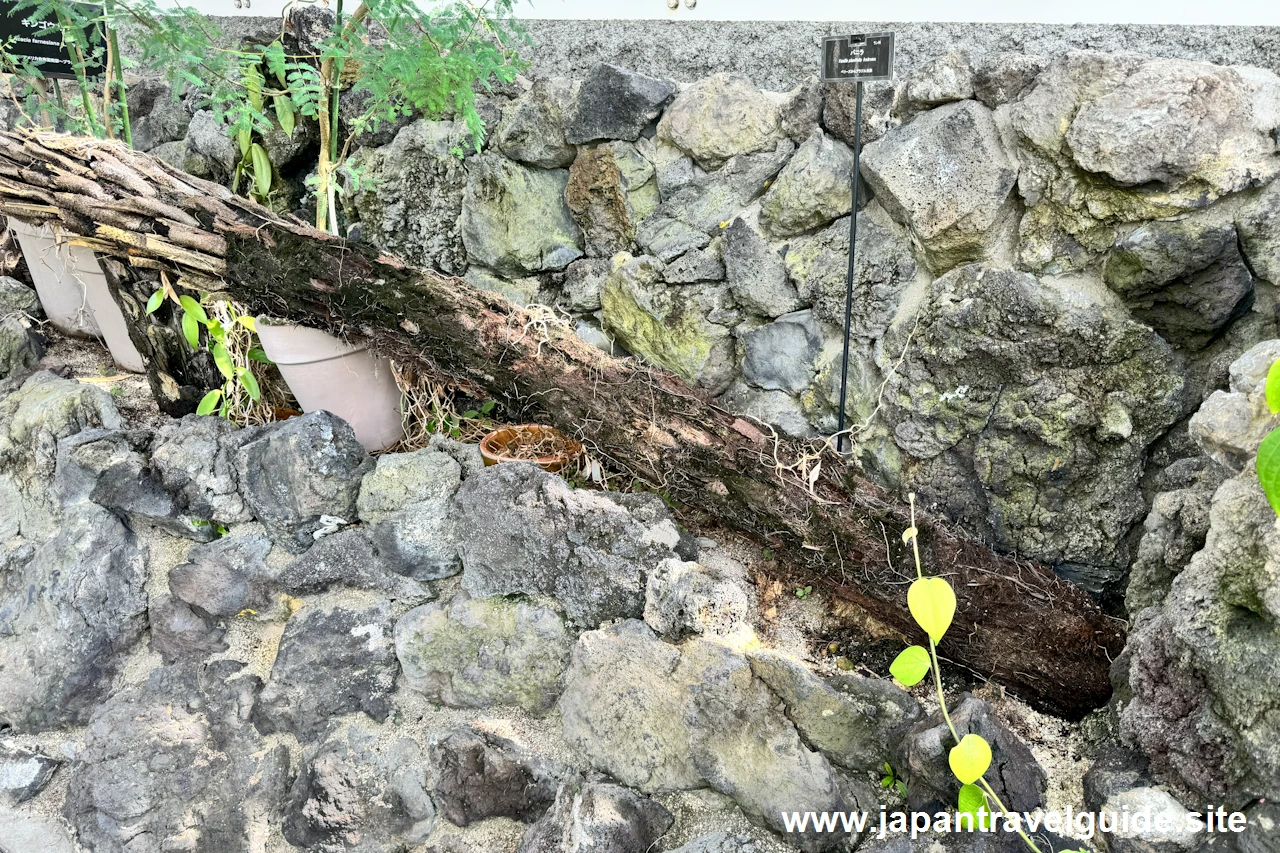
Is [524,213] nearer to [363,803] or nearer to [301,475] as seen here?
[301,475]

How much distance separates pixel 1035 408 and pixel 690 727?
41.1 inches

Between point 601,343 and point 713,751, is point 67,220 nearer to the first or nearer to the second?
point 601,343

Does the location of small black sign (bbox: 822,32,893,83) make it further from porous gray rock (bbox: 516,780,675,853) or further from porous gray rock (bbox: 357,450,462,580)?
porous gray rock (bbox: 516,780,675,853)

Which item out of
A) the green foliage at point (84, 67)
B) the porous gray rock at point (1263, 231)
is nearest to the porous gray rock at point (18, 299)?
the green foliage at point (84, 67)

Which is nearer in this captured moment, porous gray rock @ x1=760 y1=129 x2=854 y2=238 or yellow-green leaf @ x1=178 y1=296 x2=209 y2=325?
porous gray rock @ x1=760 y1=129 x2=854 y2=238

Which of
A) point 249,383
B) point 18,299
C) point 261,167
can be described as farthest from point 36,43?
point 249,383

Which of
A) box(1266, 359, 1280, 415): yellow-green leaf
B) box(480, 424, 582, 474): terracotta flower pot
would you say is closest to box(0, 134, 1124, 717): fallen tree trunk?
box(480, 424, 582, 474): terracotta flower pot

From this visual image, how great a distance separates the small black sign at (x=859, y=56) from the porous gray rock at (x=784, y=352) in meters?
0.61

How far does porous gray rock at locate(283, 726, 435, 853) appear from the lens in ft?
6.06

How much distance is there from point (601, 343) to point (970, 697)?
143cm

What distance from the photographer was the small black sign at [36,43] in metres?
2.45

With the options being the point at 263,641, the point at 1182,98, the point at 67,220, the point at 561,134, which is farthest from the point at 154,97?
the point at 1182,98

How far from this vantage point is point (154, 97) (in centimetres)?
312

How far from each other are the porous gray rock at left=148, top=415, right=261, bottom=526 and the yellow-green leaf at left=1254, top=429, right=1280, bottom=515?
2.01 metres
